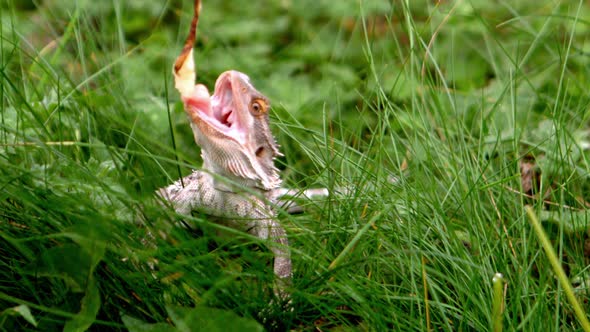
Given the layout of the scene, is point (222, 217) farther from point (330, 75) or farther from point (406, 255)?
point (330, 75)

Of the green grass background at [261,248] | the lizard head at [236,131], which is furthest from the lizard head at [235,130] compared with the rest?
the green grass background at [261,248]

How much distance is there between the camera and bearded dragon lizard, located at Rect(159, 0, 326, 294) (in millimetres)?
2609

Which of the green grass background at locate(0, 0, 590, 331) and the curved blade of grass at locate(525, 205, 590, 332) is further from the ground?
the curved blade of grass at locate(525, 205, 590, 332)

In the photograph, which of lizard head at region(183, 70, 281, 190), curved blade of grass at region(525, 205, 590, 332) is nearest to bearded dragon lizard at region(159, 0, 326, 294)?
lizard head at region(183, 70, 281, 190)

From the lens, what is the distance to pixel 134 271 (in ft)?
7.87

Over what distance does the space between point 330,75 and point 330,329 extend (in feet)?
9.97

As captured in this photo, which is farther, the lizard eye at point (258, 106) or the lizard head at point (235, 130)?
the lizard eye at point (258, 106)

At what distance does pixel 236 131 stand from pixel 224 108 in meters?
0.14

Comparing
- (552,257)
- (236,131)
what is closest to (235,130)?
(236,131)

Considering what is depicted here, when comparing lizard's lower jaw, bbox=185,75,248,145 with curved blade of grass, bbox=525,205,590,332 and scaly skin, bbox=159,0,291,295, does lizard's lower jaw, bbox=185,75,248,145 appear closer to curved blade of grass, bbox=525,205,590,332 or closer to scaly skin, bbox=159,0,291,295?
scaly skin, bbox=159,0,291,295

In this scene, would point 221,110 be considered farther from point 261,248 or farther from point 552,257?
point 552,257

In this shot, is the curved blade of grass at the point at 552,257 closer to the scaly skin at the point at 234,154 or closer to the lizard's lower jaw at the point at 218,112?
the scaly skin at the point at 234,154

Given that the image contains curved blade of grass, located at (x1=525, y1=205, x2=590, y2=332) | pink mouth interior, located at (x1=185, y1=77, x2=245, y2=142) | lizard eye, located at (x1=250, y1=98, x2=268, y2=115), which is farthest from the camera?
lizard eye, located at (x1=250, y1=98, x2=268, y2=115)

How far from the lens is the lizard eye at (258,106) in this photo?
8.98ft
